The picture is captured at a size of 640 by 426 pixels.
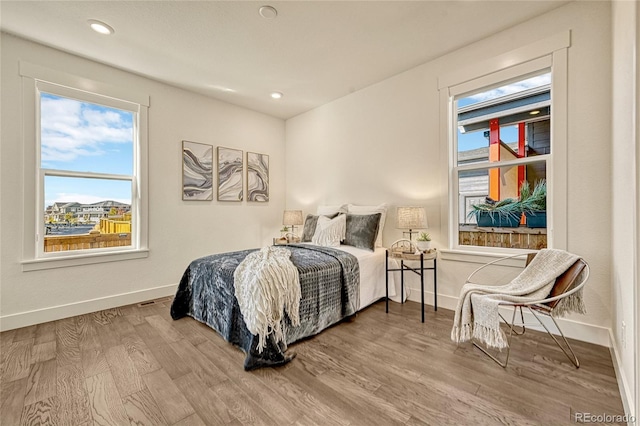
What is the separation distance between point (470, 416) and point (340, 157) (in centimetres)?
327

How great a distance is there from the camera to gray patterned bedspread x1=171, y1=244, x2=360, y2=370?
2025 mm

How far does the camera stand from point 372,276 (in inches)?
121

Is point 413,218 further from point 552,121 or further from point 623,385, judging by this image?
point 623,385

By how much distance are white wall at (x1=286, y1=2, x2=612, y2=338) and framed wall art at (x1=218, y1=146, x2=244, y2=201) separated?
944 millimetres

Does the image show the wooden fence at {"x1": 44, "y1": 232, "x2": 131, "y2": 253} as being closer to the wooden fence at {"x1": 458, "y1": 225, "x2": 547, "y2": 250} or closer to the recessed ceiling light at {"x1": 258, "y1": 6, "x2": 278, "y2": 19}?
the recessed ceiling light at {"x1": 258, "y1": 6, "x2": 278, "y2": 19}

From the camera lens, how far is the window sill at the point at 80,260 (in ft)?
8.83

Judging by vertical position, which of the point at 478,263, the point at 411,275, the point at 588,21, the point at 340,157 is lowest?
the point at 411,275

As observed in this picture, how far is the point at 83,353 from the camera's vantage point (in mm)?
2105

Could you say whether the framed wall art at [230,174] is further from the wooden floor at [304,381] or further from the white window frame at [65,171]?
the wooden floor at [304,381]

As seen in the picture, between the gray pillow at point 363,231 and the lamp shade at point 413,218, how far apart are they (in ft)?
1.24

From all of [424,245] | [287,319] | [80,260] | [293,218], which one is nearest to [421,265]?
[424,245]

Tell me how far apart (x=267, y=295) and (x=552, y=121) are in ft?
9.06

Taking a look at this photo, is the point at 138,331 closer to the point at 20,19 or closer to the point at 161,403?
the point at 161,403

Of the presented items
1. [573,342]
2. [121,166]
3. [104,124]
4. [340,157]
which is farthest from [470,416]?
[104,124]
